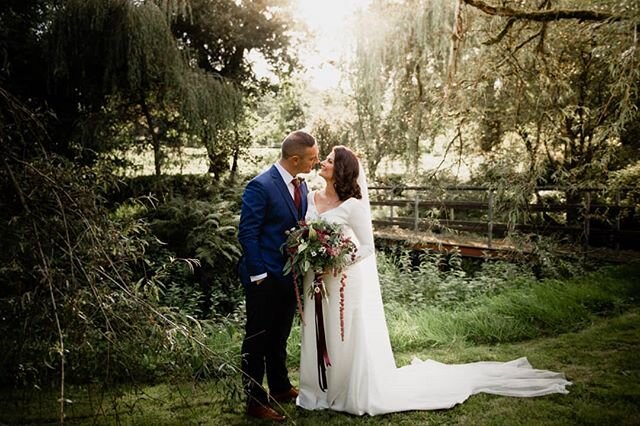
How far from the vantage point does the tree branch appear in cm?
459

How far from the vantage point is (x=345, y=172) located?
138 inches

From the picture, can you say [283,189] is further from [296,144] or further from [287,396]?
[287,396]

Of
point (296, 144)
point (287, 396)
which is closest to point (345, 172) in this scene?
point (296, 144)

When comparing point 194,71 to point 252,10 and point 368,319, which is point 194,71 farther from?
point 368,319

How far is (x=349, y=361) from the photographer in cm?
346

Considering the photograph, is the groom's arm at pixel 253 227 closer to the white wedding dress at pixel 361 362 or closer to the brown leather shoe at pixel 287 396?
the white wedding dress at pixel 361 362

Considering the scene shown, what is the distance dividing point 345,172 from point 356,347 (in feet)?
3.94

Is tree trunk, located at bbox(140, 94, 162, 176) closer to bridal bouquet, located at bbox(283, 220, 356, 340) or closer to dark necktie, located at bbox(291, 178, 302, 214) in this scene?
dark necktie, located at bbox(291, 178, 302, 214)

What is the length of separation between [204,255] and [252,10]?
237 inches

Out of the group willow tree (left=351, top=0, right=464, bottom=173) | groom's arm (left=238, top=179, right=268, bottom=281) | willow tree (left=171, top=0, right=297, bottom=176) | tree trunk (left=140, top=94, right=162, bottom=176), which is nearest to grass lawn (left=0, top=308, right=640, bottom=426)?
groom's arm (left=238, top=179, right=268, bottom=281)

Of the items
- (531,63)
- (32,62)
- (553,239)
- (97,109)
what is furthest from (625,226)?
(32,62)

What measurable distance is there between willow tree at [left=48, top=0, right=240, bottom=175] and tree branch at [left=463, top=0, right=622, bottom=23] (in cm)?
403

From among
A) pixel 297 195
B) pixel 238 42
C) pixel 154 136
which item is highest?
pixel 238 42

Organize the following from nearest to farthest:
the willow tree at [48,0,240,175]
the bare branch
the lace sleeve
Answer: the lace sleeve → the bare branch → the willow tree at [48,0,240,175]
